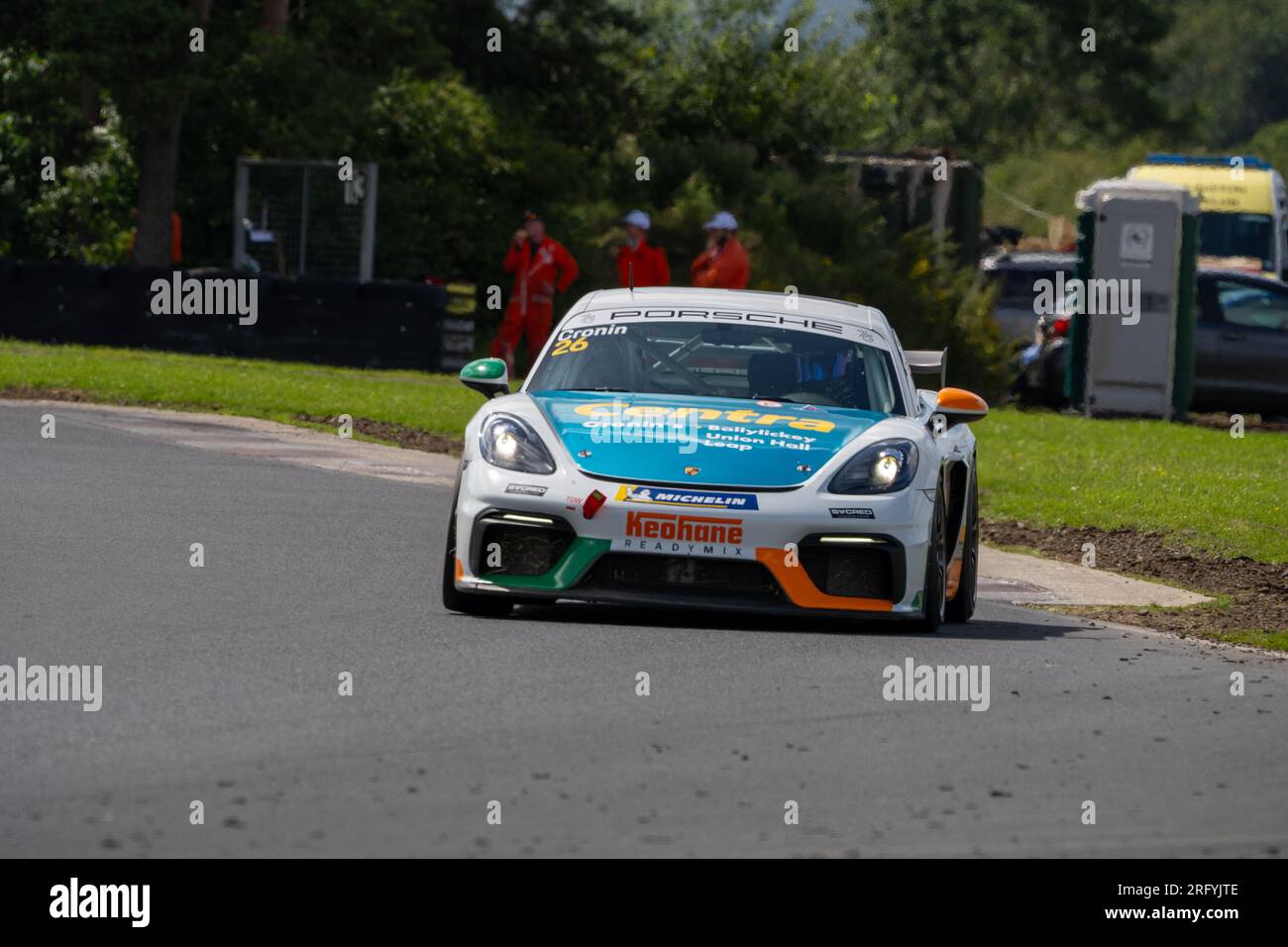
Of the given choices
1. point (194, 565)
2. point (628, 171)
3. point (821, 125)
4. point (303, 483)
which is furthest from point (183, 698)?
point (821, 125)

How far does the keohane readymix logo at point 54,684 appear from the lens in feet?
25.1

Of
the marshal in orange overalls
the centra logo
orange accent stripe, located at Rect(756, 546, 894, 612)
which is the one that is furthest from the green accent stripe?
the marshal in orange overalls

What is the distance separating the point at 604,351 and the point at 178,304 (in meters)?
15.2

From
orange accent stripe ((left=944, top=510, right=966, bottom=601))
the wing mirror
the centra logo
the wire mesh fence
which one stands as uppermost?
the wire mesh fence

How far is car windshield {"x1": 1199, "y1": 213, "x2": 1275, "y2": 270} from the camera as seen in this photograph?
117ft

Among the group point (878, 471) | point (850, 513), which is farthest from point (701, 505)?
point (878, 471)

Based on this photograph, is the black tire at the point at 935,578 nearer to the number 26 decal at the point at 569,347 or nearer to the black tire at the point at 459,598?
the black tire at the point at 459,598

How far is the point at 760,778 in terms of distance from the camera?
266 inches

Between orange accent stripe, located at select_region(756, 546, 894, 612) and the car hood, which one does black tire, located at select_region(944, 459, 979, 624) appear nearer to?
the car hood

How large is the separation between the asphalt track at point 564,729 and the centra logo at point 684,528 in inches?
16.0

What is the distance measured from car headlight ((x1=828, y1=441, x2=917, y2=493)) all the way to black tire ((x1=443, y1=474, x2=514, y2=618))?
4.69 ft

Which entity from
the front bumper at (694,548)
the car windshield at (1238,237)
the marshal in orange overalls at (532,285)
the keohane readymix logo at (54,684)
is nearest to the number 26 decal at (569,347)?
the front bumper at (694,548)

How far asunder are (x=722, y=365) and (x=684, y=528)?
1.63m

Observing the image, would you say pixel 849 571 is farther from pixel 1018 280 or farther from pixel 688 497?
pixel 1018 280
